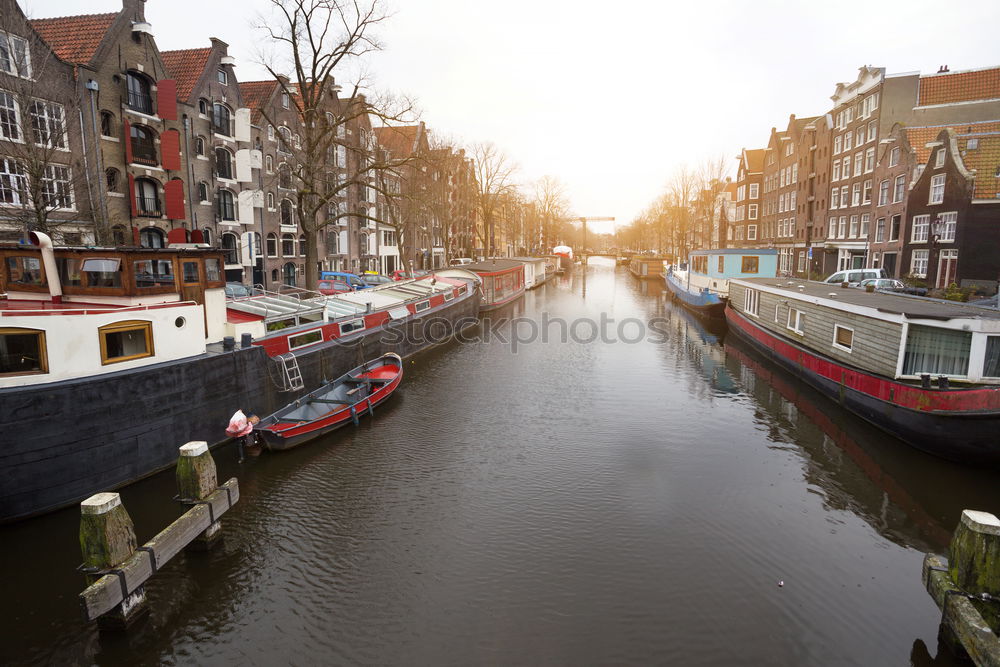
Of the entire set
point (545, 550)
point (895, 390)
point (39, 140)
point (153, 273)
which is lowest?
point (545, 550)

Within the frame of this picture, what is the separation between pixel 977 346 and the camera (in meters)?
15.6

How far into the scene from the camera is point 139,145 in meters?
32.0

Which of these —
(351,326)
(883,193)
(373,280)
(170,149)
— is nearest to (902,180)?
(883,193)

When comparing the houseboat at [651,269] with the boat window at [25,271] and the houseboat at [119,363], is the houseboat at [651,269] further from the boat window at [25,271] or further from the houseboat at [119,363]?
the boat window at [25,271]

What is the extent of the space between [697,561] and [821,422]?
11.6 meters

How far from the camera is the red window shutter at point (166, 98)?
1277 inches

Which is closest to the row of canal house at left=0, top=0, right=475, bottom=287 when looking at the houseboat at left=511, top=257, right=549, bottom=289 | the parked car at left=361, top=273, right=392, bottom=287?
the parked car at left=361, top=273, right=392, bottom=287

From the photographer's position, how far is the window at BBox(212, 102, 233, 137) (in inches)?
1504

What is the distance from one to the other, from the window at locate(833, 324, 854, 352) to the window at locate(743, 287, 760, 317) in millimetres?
10363

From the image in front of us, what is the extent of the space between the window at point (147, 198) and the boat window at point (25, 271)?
19.8m

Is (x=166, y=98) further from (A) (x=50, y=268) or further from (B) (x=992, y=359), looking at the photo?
(B) (x=992, y=359)

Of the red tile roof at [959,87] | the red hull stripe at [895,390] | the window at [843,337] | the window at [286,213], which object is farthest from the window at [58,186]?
the red tile roof at [959,87]

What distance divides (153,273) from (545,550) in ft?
41.5

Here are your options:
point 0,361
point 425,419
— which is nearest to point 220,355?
point 0,361
